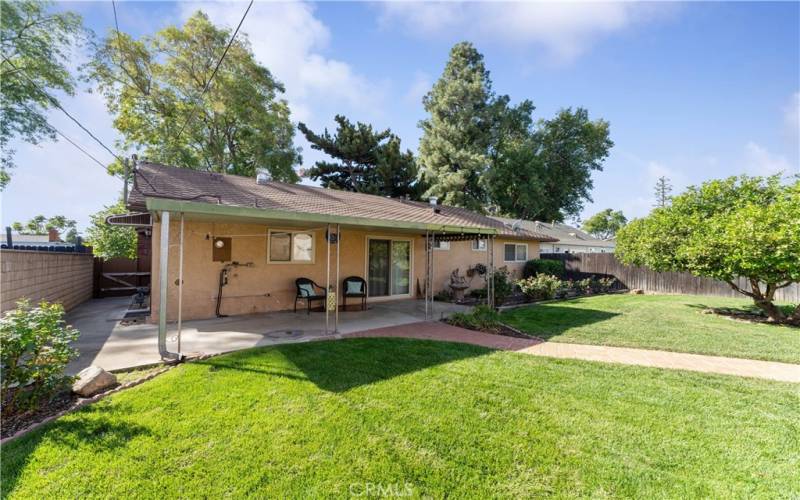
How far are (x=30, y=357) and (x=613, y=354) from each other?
8.09m

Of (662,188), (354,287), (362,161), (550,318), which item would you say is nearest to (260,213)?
(354,287)

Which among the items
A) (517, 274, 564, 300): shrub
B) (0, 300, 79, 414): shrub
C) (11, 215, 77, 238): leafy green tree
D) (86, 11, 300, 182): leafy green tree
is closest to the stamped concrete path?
(0, 300, 79, 414): shrub

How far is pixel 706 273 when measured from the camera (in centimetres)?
914

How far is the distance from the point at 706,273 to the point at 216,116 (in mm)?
23906

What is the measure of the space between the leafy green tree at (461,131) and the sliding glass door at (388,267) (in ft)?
56.6

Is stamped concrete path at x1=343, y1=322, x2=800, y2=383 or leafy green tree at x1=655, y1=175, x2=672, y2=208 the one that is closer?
stamped concrete path at x1=343, y1=322, x2=800, y2=383

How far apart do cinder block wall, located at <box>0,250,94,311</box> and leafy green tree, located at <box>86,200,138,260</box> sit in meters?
0.77

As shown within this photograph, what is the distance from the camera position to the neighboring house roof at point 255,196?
763 centimetres

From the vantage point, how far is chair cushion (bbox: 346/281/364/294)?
9.70m

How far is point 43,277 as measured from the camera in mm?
7020

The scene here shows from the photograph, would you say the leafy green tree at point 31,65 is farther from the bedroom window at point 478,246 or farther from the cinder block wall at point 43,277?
the bedroom window at point 478,246

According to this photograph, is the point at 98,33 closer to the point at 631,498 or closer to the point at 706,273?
the point at 631,498

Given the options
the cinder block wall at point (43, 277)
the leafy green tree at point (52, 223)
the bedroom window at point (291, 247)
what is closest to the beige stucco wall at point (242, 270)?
the bedroom window at point (291, 247)

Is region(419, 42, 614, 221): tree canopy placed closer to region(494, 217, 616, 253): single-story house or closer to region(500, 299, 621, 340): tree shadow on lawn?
region(494, 217, 616, 253): single-story house
